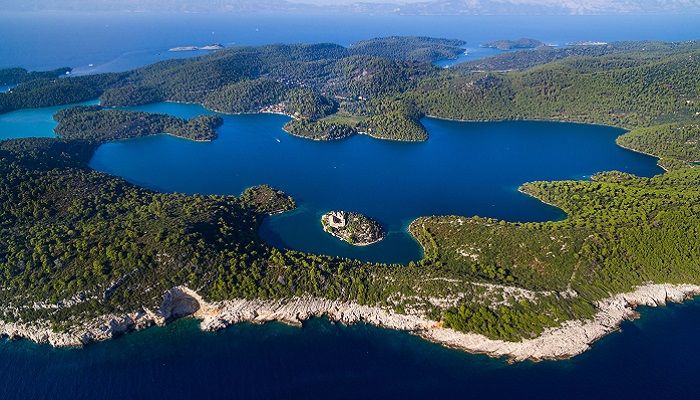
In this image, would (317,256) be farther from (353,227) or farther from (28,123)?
(28,123)

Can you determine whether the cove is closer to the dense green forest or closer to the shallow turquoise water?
the dense green forest

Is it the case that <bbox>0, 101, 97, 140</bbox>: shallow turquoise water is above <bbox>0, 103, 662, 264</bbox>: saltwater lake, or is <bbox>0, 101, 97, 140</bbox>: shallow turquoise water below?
above

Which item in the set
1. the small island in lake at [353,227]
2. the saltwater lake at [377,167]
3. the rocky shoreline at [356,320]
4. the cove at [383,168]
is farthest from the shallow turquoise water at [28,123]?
the rocky shoreline at [356,320]

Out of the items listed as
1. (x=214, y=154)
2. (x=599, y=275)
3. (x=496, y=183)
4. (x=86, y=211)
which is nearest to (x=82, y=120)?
(x=214, y=154)

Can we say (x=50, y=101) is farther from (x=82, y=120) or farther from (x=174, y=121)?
(x=174, y=121)

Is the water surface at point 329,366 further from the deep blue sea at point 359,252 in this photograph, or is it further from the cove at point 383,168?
the cove at point 383,168

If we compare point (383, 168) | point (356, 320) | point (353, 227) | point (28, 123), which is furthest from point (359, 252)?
point (28, 123)

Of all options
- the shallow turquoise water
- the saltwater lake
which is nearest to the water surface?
the saltwater lake
